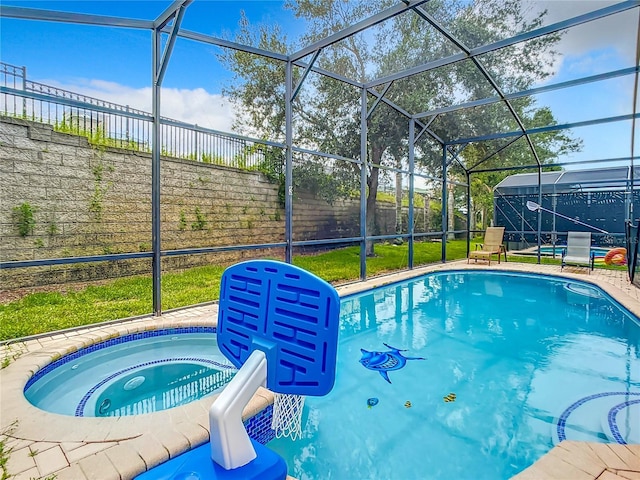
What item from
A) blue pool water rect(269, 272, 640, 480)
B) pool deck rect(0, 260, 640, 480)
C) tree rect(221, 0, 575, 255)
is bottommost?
blue pool water rect(269, 272, 640, 480)

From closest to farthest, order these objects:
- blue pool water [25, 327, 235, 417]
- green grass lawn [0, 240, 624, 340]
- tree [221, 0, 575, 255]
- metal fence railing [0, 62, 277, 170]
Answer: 1. blue pool water [25, 327, 235, 417]
2. metal fence railing [0, 62, 277, 170]
3. green grass lawn [0, 240, 624, 340]
4. tree [221, 0, 575, 255]

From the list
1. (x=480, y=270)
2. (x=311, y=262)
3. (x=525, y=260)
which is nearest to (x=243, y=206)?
Result: (x=311, y=262)

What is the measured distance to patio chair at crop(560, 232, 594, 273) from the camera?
8.09 m

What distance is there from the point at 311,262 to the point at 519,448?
4981mm

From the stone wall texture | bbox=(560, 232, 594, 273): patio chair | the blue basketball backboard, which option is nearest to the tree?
the stone wall texture

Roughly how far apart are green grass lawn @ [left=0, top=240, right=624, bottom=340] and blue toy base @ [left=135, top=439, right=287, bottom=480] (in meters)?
3.42

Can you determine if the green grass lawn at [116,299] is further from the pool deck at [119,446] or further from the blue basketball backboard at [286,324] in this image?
the blue basketball backboard at [286,324]

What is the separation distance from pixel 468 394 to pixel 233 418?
97.5 inches

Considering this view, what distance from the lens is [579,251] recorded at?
326 inches

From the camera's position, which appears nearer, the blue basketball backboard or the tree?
the blue basketball backboard

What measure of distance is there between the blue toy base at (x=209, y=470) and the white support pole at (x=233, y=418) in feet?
0.07

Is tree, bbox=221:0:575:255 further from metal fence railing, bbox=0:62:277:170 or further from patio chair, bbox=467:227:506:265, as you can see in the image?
patio chair, bbox=467:227:506:265

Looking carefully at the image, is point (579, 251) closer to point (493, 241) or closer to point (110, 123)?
point (493, 241)

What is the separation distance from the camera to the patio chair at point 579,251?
8.09 metres
